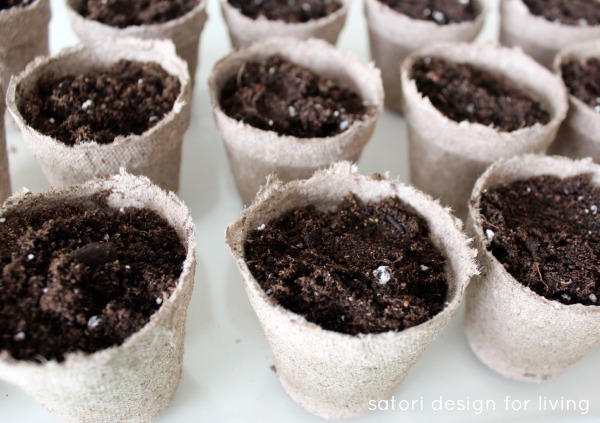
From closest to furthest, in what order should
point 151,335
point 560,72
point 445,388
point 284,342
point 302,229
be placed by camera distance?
point 151,335
point 284,342
point 302,229
point 445,388
point 560,72

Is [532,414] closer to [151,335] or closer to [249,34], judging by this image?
[151,335]

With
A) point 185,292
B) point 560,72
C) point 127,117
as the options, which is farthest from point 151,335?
point 560,72

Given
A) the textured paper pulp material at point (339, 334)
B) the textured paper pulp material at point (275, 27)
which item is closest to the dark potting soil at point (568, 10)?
the textured paper pulp material at point (275, 27)

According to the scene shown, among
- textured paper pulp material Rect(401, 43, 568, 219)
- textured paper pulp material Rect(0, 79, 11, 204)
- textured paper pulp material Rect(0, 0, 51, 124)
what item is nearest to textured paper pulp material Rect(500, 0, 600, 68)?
textured paper pulp material Rect(401, 43, 568, 219)

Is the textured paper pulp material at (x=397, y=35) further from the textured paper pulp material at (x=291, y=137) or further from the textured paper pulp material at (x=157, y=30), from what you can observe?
the textured paper pulp material at (x=157, y=30)

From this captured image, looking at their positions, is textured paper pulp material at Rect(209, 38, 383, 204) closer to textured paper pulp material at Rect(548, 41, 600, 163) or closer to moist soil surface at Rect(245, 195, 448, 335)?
moist soil surface at Rect(245, 195, 448, 335)

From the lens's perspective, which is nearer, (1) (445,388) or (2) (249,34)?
(1) (445,388)
